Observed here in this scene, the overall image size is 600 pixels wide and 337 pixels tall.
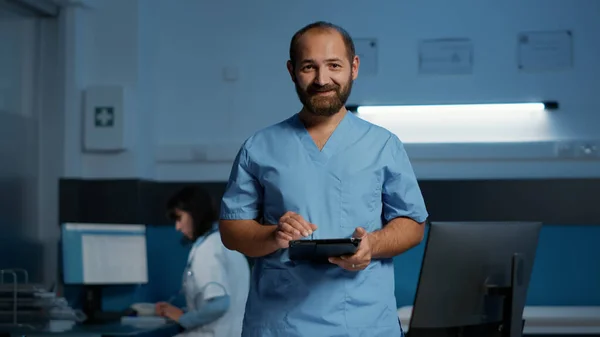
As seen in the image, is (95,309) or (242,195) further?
(95,309)

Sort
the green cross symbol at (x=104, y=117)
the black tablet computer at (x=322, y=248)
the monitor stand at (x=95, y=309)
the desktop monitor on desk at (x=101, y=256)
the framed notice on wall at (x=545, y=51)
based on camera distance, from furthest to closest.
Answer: the green cross symbol at (x=104, y=117) → the framed notice on wall at (x=545, y=51) → the desktop monitor on desk at (x=101, y=256) → the monitor stand at (x=95, y=309) → the black tablet computer at (x=322, y=248)

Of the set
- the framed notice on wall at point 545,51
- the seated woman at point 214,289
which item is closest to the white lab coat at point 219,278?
the seated woman at point 214,289

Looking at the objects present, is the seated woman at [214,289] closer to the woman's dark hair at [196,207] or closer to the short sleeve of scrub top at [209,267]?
the short sleeve of scrub top at [209,267]

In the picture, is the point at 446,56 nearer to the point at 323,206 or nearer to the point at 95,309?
the point at 95,309

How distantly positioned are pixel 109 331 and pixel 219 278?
504mm

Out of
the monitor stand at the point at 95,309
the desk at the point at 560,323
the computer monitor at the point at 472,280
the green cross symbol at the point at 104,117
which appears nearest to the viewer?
the computer monitor at the point at 472,280

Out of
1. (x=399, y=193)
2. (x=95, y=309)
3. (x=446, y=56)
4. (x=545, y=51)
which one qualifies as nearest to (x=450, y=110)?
(x=446, y=56)

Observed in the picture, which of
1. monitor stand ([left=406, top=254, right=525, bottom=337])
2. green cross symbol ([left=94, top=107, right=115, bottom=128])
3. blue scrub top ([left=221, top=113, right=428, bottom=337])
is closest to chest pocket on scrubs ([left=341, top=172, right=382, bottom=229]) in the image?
blue scrub top ([left=221, top=113, right=428, bottom=337])

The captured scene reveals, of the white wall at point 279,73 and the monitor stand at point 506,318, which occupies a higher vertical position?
the white wall at point 279,73

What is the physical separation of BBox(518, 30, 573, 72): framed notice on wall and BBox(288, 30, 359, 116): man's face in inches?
131

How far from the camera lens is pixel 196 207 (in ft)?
14.4

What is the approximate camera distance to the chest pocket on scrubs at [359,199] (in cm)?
197

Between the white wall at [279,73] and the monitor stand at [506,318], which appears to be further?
the white wall at [279,73]

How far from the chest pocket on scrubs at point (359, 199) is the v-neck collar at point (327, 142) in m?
0.07
